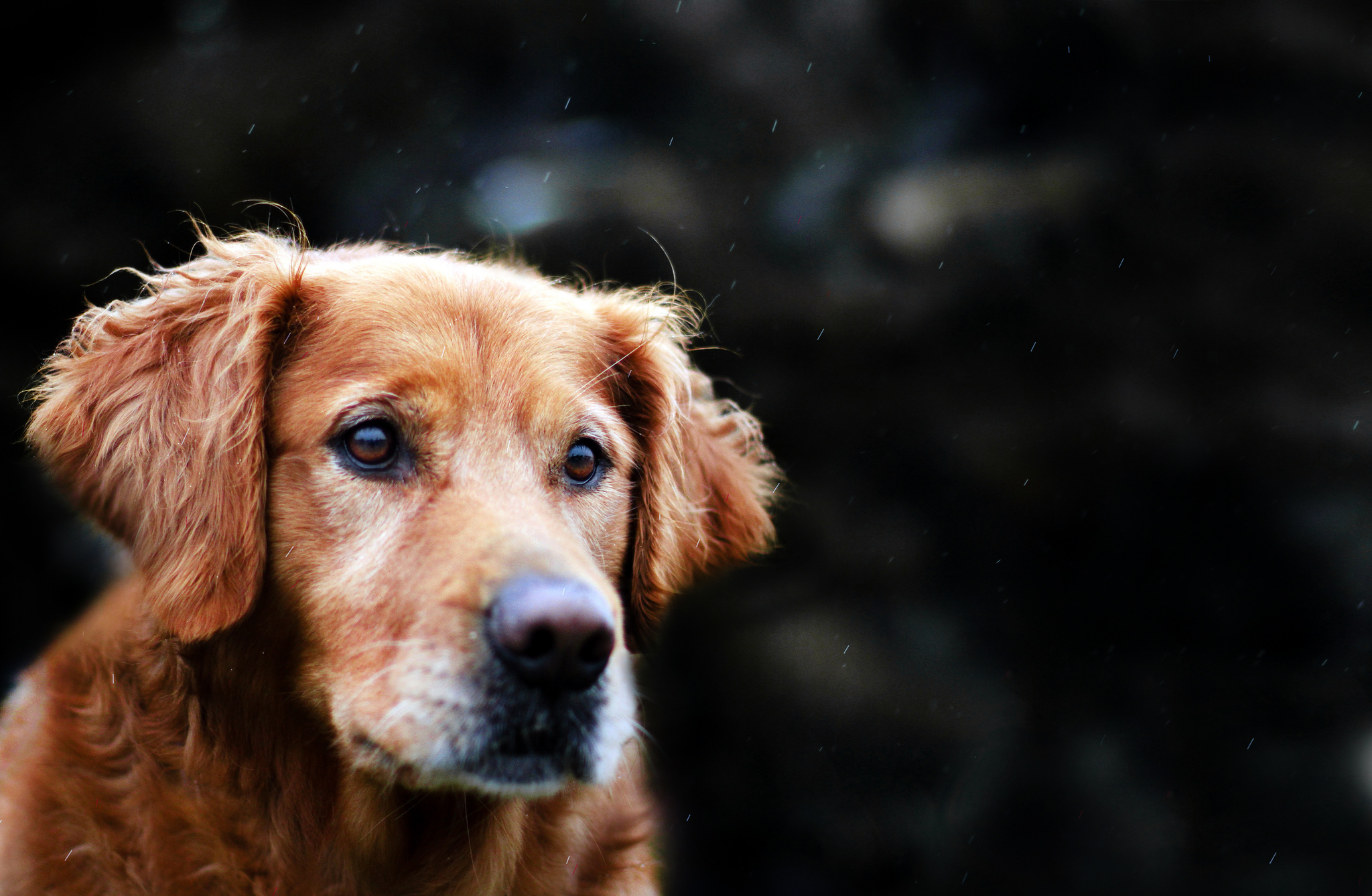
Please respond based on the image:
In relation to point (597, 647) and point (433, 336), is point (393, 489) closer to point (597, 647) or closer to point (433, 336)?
point (433, 336)

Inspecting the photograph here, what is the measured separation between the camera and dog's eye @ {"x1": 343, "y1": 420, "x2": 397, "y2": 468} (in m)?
1.95

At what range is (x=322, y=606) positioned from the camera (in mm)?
1874

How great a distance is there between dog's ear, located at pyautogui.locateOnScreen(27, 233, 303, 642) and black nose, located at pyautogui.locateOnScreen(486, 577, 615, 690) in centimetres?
62

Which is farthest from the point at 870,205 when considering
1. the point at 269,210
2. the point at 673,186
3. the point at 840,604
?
the point at 269,210

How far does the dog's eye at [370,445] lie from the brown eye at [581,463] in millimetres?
427

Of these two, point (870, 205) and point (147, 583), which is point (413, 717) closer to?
point (147, 583)

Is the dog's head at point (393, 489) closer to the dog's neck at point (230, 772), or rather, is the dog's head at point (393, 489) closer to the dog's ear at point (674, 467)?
the dog's ear at point (674, 467)

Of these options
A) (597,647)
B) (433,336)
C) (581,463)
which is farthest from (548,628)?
(433,336)

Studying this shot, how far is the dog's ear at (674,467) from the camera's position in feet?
8.08

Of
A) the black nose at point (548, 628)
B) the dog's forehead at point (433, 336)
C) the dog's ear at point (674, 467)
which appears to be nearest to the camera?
the black nose at point (548, 628)

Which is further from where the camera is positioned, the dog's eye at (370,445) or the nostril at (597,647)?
the dog's eye at (370,445)

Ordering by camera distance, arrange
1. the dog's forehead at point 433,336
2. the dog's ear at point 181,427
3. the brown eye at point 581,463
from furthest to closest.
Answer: the brown eye at point 581,463 → the dog's forehead at point 433,336 → the dog's ear at point 181,427

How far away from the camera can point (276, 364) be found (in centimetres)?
211

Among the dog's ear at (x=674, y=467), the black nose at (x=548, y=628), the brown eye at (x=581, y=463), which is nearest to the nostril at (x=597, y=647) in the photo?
the black nose at (x=548, y=628)
